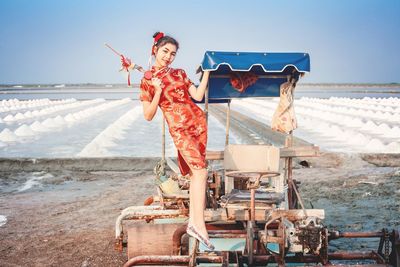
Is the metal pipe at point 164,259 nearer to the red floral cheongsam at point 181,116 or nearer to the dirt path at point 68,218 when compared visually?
the red floral cheongsam at point 181,116

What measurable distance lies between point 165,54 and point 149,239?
2.17m

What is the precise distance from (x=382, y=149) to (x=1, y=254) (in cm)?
1141

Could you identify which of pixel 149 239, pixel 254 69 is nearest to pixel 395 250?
pixel 149 239

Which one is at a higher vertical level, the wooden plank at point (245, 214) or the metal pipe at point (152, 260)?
the wooden plank at point (245, 214)

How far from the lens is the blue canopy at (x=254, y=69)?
212 inches

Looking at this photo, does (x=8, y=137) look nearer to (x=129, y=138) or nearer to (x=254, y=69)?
(x=129, y=138)

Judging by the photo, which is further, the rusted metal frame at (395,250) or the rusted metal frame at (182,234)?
the rusted metal frame at (182,234)

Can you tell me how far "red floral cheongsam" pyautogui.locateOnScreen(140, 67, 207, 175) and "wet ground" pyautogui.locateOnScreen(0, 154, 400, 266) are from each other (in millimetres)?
2186

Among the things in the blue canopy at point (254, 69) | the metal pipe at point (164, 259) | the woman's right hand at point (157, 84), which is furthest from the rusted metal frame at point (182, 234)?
the blue canopy at point (254, 69)

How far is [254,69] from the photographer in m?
6.32

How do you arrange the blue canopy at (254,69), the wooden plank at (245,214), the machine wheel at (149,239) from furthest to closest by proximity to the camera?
the blue canopy at (254,69)
the machine wheel at (149,239)
the wooden plank at (245,214)

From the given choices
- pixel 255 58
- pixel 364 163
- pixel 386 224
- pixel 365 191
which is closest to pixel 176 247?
pixel 255 58

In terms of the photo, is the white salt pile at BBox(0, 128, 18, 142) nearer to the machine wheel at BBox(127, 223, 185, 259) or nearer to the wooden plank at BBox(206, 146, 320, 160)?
the wooden plank at BBox(206, 146, 320, 160)

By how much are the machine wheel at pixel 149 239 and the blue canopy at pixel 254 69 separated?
1.92m
